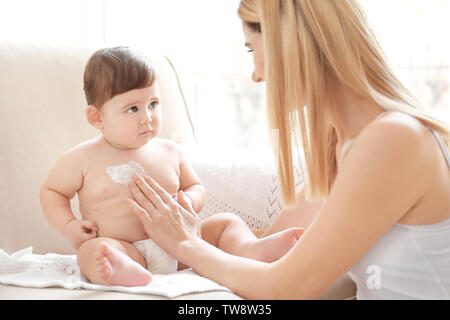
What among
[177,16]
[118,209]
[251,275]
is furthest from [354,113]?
[177,16]

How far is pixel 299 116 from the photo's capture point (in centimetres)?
110

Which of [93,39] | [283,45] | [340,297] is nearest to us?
[283,45]

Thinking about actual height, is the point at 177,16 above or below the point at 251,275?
above

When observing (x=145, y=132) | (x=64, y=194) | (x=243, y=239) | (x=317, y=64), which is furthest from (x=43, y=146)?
(x=317, y=64)

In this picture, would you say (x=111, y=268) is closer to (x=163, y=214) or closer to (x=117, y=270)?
(x=117, y=270)

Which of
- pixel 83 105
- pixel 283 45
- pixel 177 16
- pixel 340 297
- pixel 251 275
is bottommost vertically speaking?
pixel 340 297

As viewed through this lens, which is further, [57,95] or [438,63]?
[438,63]

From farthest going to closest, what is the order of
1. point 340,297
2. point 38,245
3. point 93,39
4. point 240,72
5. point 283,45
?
point 240,72 < point 93,39 < point 38,245 < point 340,297 < point 283,45

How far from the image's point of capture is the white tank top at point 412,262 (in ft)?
3.43

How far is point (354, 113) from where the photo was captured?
3.65 ft

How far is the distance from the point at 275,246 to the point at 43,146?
692 mm

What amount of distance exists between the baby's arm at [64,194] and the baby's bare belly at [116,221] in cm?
3

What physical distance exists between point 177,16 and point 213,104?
66cm

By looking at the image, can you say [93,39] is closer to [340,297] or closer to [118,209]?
[118,209]
